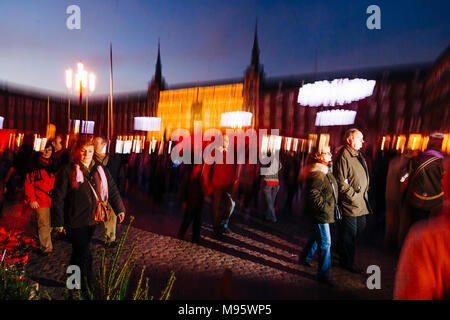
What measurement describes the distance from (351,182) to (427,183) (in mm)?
879

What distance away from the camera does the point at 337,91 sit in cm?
777

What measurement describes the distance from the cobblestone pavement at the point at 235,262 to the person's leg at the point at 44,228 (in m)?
0.14

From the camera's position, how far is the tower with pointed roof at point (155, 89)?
3034 cm

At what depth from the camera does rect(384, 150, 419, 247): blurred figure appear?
415 centimetres

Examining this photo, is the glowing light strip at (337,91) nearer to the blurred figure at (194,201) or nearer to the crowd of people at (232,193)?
the crowd of people at (232,193)

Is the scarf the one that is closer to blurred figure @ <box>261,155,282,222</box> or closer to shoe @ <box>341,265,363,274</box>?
shoe @ <box>341,265,363,274</box>

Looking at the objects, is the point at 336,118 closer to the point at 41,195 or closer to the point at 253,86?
the point at 41,195

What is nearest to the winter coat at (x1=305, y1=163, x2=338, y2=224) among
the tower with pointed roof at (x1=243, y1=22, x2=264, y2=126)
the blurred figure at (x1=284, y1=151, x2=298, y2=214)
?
the blurred figure at (x1=284, y1=151, x2=298, y2=214)

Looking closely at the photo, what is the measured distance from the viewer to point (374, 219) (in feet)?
22.6

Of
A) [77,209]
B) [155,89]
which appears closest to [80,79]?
[77,209]

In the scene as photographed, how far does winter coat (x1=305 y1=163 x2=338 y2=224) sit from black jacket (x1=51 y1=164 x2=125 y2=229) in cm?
224

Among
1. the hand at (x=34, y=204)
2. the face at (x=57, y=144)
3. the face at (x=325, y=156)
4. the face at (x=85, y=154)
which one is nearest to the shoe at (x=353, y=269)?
the face at (x=325, y=156)

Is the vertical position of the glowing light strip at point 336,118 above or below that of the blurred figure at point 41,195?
above
